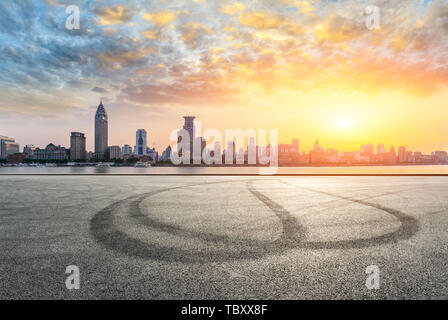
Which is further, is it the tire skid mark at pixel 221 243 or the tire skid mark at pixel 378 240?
the tire skid mark at pixel 378 240

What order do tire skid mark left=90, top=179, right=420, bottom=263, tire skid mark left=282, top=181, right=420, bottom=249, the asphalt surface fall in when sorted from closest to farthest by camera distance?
the asphalt surface
tire skid mark left=90, top=179, right=420, bottom=263
tire skid mark left=282, top=181, right=420, bottom=249

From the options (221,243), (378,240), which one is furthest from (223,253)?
(378,240)

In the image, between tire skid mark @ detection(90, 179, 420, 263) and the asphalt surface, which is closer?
the asphalt surface

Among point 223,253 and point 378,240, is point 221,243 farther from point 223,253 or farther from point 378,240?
point 378,240

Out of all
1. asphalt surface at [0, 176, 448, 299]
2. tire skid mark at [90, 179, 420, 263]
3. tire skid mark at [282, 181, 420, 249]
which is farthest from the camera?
tire skid mark at [282, 181, 420, 249]

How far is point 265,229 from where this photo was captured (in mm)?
6965

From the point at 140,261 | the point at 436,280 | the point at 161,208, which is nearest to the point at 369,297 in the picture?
the point at 436,280

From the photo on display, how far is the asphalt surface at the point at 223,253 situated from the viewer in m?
3.76

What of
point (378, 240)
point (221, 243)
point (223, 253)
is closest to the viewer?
point (223, 253)

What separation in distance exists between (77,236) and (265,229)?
197 inches

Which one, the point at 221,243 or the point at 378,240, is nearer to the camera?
the point at 221,243

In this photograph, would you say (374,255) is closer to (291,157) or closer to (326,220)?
(326,220)

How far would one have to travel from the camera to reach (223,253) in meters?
5.16

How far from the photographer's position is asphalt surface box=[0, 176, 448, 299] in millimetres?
3758
